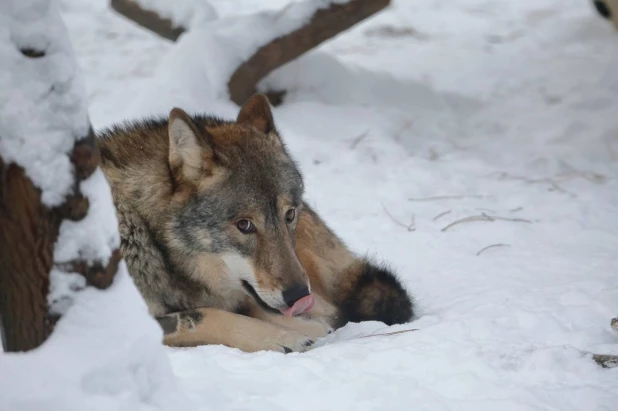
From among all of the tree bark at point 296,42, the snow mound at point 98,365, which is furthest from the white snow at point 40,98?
the tree bark at point 296,42

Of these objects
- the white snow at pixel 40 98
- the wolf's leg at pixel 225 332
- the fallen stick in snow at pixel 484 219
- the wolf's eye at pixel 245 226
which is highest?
the white snow at pixel 40 98

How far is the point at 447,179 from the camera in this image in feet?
21.7

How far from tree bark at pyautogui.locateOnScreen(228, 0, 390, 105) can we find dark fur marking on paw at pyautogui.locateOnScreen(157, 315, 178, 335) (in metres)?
3.64

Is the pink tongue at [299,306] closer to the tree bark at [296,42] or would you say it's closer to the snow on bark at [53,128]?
the snow on bark at [53,128]

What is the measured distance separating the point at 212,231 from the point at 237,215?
0.54 feet

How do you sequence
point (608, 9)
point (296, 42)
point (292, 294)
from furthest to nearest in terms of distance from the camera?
point (296, 42)
point (608, 9)
point (292, 294)

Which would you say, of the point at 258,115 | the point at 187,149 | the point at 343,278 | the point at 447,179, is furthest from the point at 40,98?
the point at 447,179

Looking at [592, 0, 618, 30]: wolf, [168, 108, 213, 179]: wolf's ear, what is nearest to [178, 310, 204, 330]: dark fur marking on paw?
[168, 108, 213, 179]: wolf's ear

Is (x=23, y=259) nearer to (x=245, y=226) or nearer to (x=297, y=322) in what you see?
(x=245, y=226)

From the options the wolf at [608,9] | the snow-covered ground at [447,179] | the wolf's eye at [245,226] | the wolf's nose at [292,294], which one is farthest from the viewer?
the wolf at [608,9]

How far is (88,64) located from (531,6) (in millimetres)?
6767

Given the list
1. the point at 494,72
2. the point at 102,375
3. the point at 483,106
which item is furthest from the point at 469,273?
the point at 494,72

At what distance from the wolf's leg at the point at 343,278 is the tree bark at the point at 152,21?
4.08 metres

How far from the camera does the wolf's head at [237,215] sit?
374cm
